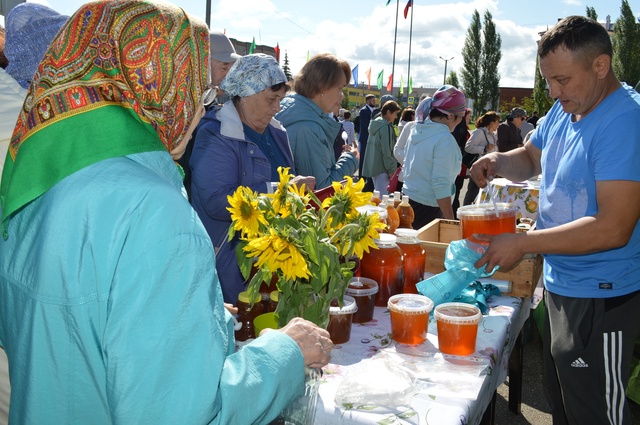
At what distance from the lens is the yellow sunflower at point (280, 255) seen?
1324 mm

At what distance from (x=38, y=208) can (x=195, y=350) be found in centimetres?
37

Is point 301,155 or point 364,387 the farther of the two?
point 301,155

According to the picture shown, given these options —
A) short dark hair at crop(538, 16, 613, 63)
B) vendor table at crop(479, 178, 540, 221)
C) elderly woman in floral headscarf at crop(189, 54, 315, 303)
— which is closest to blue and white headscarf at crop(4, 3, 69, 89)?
elderly woman in floral headscarf at crop(189, 54, 315, 303)

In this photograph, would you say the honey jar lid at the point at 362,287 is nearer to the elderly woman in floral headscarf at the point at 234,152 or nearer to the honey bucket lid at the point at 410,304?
the honey bucket lid at the point at 410,304

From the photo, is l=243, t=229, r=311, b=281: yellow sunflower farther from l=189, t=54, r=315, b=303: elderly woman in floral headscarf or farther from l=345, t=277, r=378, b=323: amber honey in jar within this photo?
l=189, t=54, r=315, b=303: elderly woman in floral headscarf

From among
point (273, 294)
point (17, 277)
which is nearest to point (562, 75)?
point (273, 294)

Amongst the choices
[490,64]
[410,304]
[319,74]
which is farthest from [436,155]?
[490,64]

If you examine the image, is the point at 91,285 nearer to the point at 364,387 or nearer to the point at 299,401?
the point at 299,401

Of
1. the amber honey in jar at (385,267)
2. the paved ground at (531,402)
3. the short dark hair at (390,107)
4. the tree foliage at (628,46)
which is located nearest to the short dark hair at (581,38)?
the amber honey in jar at (385,267)

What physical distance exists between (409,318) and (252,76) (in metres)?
1.54

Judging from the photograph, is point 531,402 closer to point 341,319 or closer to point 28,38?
point 341,319

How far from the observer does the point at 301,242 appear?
1.34 m

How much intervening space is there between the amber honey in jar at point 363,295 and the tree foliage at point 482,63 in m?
43.3

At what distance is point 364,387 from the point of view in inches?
52.4
